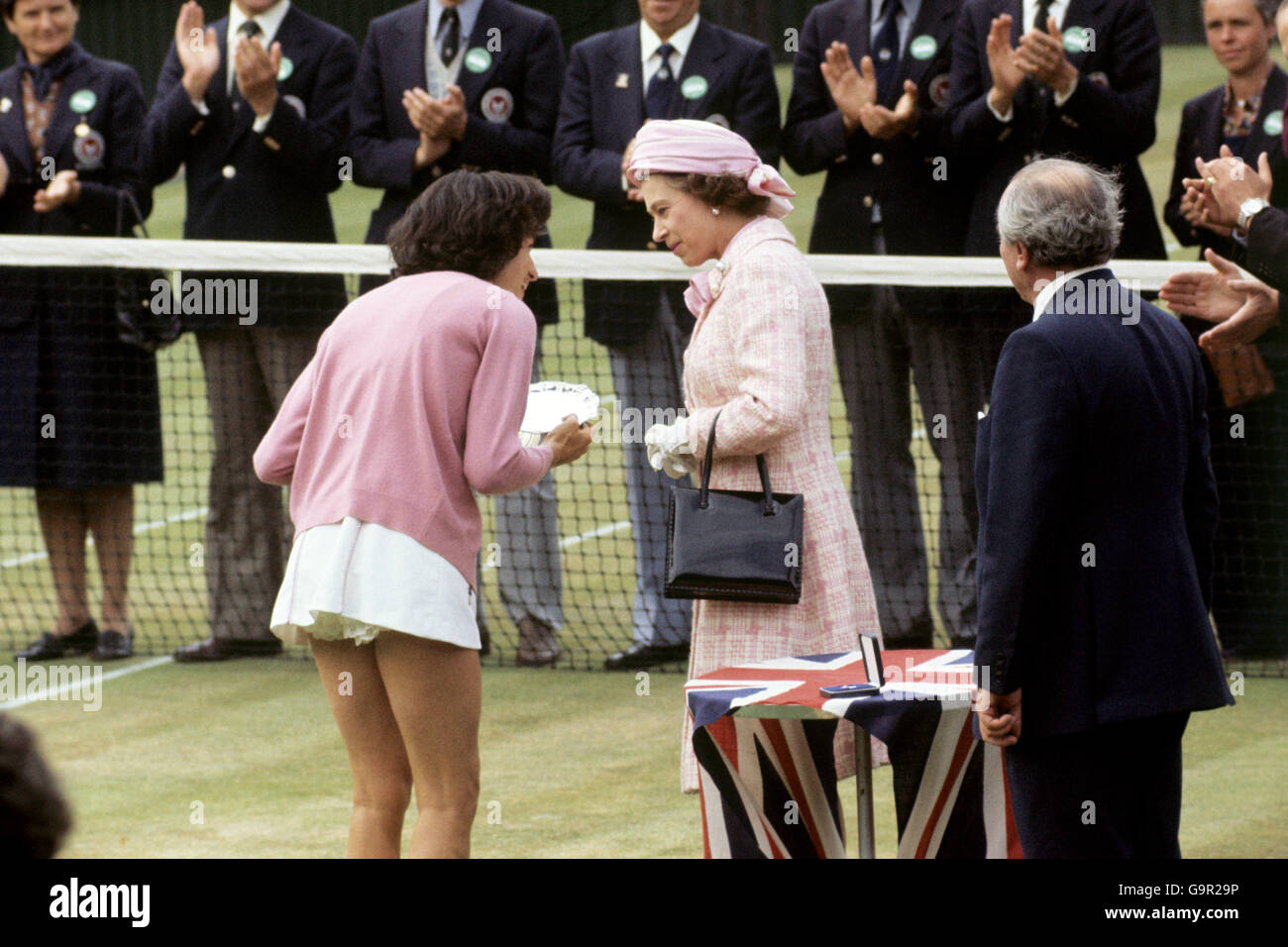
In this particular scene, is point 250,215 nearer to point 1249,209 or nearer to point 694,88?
point 694,88

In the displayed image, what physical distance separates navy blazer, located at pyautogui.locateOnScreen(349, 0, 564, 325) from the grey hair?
4655 millimetres

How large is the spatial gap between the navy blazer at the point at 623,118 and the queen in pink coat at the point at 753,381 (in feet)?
9.81

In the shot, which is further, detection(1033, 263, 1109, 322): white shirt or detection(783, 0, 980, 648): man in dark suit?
detection(783, 0, 980, 648): man in dark suit

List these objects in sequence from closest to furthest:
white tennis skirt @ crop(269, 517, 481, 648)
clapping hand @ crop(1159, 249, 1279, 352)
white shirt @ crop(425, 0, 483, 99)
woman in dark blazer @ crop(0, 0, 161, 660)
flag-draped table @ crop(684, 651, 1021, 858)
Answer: white tennis skirt @ crop(269, 517, 481, 648) < flag-draped table @ crop(684, 651, 1021, 858) < clapping hand @ crop(1159, 249, 1279, 352) < white shirt @ crop(425, 0, 483, 99) < woman in dark blazer @ crop(0, 0, 161, 660)

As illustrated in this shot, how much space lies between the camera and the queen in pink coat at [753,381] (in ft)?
17.1

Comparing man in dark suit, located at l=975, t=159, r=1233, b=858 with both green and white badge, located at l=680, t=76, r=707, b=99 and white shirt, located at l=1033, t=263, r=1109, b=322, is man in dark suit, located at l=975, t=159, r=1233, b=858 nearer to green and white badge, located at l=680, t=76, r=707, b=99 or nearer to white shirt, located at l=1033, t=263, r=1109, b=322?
white shirt, located at l=1033, t=263, r=1109, b=322

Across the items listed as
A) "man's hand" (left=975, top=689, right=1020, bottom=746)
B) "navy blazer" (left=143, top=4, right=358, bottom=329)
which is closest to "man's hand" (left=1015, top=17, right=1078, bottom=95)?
"navy blazer" (left=143, top=4, right=358, bottom=329)

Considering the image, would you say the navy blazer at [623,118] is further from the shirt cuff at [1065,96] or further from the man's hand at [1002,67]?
the shirt cuff at [1065,96]

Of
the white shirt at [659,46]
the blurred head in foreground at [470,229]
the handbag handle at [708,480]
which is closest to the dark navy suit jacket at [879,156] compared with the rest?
the white shirt at [659,46]

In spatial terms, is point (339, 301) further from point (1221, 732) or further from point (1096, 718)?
point (1096, 718)

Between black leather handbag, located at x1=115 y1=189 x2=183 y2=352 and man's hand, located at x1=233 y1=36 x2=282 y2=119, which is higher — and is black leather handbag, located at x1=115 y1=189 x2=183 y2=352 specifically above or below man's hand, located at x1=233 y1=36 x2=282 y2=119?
below

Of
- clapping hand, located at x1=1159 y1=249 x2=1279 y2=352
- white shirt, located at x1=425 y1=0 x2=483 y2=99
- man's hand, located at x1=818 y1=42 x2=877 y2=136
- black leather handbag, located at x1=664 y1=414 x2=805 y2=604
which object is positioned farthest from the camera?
white shirt, located at x1=425 y1=0 x2=483 y2=99

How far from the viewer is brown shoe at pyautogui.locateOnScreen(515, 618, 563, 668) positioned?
8.70 meters

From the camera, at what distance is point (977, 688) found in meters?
4.14
